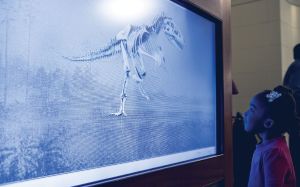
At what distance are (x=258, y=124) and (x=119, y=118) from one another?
2.66ft

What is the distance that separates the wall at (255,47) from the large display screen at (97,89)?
70.7 inches

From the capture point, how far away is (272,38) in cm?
270

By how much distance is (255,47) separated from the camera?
9.16 ft

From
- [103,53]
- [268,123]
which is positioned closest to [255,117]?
[268,123]

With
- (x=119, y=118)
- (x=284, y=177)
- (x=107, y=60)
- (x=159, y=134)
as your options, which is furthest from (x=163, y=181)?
(x=284, y=177)

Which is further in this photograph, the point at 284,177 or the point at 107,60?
the point at 284,177

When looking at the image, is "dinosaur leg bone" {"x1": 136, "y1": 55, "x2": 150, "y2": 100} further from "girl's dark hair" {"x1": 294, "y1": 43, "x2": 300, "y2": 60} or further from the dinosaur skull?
"girl's dark hair" {"x1": 294, "y1": 43, "x2": 300, "y2": 60}

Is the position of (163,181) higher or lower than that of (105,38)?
lower

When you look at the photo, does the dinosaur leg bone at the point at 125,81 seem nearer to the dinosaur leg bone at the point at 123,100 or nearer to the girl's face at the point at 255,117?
the dinosaur leg bone at the point at 123,100

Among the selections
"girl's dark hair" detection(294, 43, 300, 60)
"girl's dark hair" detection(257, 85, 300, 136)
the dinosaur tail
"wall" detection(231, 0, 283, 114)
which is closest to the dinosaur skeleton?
the dinosaur tail

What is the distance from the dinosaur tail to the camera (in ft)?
2.22

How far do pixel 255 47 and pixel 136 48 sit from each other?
2.19 m

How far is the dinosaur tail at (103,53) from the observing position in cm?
68

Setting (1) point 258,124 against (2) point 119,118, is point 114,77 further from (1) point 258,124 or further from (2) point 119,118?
(1) point 258,124
